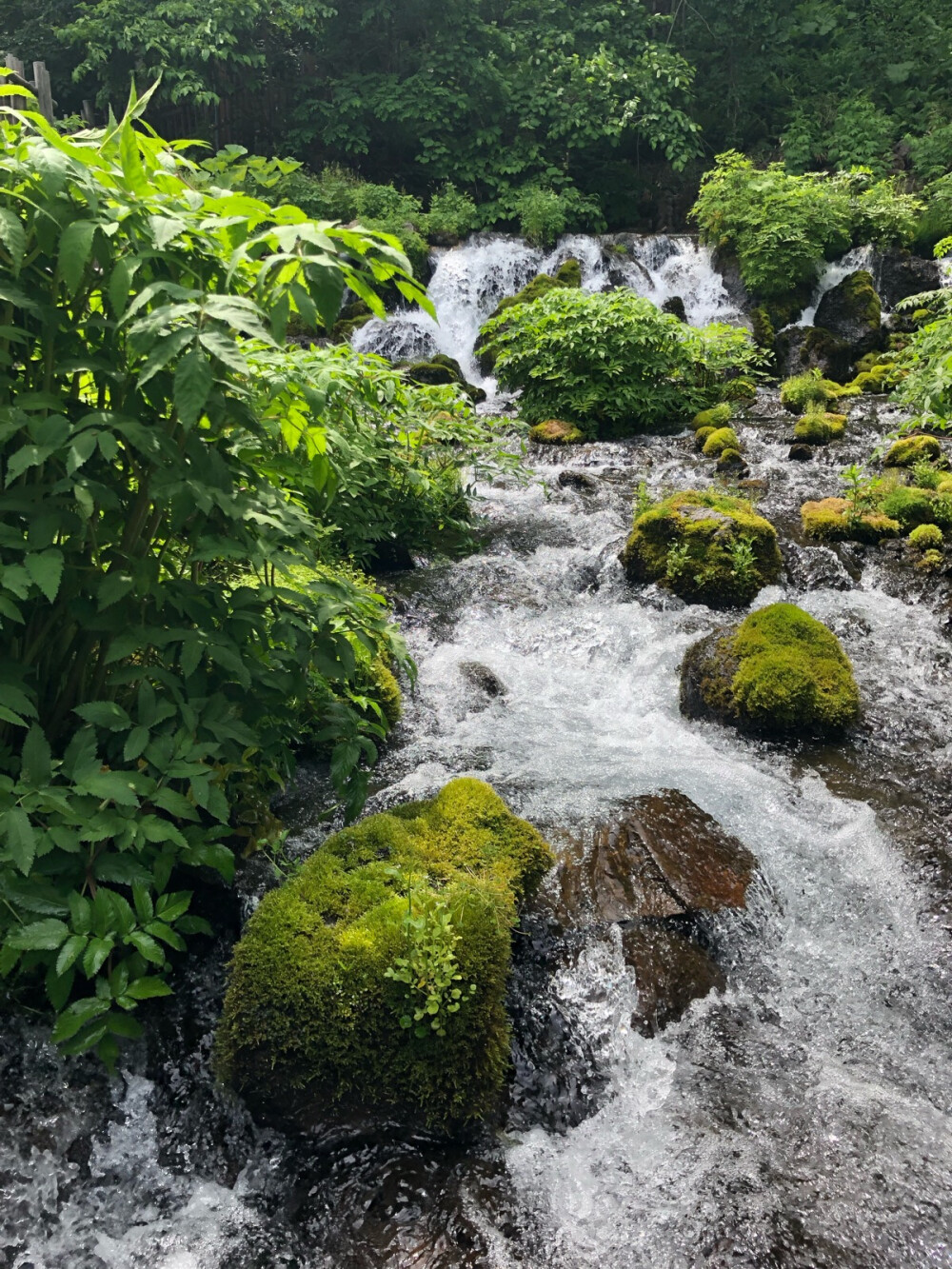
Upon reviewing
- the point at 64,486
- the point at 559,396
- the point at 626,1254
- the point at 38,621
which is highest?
the point at 559,396

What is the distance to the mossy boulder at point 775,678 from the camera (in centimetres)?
503

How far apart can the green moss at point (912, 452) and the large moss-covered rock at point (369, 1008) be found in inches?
304

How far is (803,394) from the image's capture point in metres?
11.4

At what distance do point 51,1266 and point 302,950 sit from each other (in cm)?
101

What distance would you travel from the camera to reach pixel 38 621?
2537 mm

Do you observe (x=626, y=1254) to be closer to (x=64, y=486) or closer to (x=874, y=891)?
(x=874, y=891)

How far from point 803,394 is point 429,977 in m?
10.8

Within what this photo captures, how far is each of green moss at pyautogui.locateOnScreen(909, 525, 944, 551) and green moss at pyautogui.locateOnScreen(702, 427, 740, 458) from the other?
3.05 metres

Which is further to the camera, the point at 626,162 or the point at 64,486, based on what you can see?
the point at 626,162

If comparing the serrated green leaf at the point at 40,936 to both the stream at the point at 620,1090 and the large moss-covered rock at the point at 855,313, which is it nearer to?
the stream at the point at 620,1090

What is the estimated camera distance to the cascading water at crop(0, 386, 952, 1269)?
7.89 ft

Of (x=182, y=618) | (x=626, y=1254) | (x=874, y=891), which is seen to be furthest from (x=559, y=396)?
(x=626, y=1254)

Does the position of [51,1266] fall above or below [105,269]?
below

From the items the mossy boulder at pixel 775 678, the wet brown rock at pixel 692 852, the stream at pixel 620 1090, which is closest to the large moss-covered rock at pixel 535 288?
the mossy boulder at pixel 775 678
